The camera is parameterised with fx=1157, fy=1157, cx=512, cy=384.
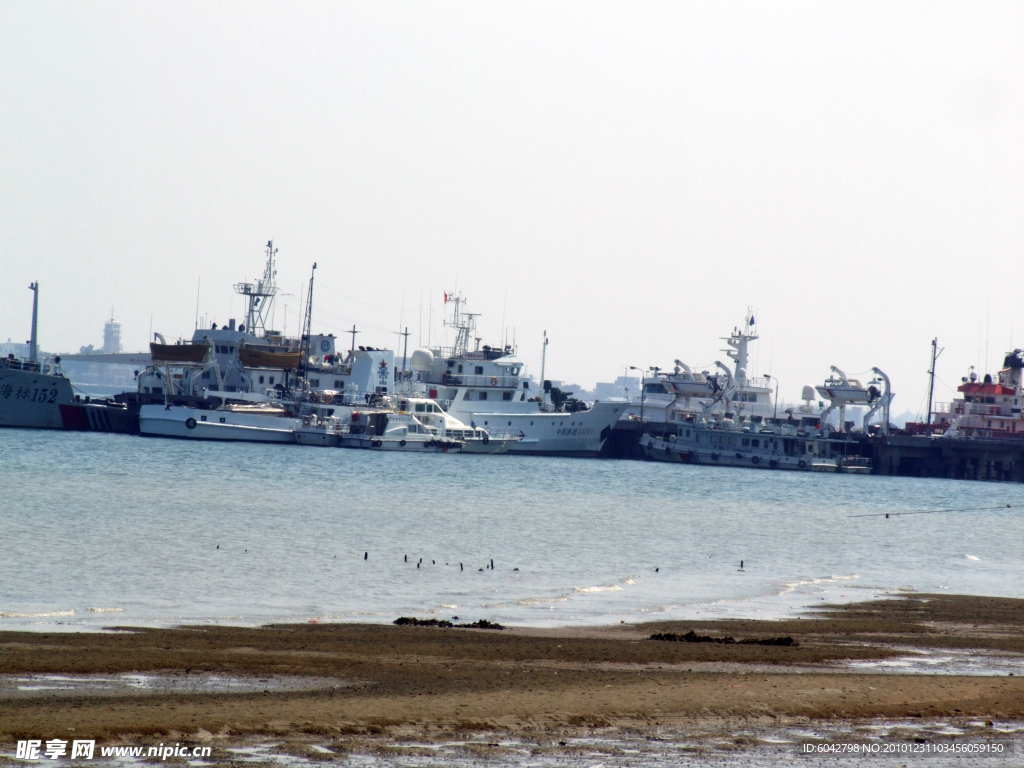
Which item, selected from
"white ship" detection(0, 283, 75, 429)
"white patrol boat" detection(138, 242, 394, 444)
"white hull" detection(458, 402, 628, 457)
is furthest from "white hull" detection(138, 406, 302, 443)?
"white hull" detection(458, 402, 628, 457)

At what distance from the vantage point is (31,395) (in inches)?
3248

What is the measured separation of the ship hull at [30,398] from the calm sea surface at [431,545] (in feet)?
72.0

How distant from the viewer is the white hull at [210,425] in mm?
76062

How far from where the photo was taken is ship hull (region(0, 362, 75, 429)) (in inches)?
3233

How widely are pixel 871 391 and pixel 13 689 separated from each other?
8695 centimetres

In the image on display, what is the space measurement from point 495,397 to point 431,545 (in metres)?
53.6

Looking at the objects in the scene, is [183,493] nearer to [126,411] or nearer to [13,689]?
[13,689]

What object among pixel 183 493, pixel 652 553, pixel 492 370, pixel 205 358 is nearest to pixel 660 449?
pixel 492 370

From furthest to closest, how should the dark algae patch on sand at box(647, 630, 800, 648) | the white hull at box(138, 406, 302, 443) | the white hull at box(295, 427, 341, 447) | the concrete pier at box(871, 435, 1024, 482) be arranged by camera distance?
the concrete pier at box(871, 435, 1024, 482)
the white hull at box(295, 427, 341, 447)
the white hull at box(138, 406, 302, 443)
the dark algae patch on sand at box(647, 630, 800, 648)

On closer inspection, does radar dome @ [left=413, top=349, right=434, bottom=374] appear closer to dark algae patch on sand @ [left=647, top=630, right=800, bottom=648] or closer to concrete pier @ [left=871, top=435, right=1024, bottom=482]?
concrete pier @ [left=871, top=435, right=1024, bottom=482]

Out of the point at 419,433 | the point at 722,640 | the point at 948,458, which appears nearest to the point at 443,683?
the point at 722,640

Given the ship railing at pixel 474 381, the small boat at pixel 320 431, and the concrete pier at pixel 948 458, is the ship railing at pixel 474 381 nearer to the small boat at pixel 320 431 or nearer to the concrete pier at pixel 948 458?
the small boat at pixel 320 431

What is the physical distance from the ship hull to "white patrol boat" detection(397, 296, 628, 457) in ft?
80.5

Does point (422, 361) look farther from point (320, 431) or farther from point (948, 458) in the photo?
point (948, 458)
